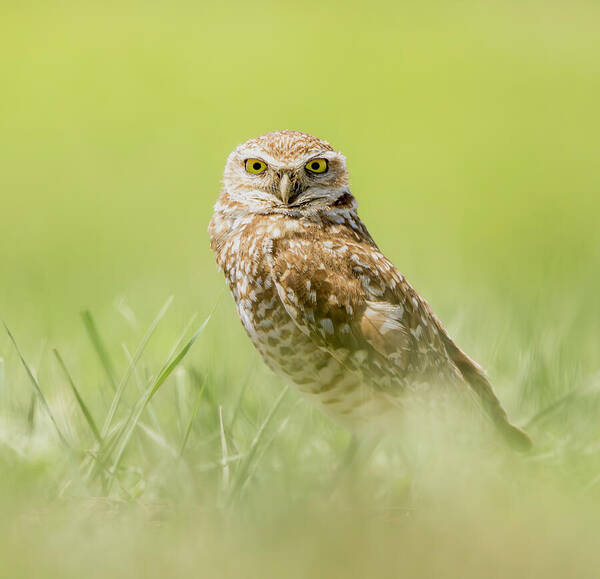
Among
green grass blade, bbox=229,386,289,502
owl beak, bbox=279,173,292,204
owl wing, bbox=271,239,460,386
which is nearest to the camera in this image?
green grass blade, bbox=229,386,289,502

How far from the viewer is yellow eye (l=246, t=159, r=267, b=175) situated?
4.18 metres

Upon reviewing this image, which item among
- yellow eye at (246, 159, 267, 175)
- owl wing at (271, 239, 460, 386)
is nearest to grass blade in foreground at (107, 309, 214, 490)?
owl wing at (271, 239, 460, 386)

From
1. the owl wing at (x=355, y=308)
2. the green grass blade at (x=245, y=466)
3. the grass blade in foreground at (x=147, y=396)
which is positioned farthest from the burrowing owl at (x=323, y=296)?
the grass blade in foreground at (x=147, y=396)

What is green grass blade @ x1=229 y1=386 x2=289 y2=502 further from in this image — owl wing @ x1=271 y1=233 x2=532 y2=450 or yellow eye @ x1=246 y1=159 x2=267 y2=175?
yellow eye @ x1=246 y1=159 x2=267 y2=175

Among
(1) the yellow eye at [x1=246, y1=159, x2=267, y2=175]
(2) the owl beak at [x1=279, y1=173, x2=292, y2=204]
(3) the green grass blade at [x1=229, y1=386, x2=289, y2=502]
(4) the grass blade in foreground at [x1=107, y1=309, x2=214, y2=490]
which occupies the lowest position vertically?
(3) the green grass blade at [x1=229, y1=386, x2=289, y2=502]

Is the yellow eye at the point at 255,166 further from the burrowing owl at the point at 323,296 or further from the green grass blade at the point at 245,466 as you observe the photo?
the green grass blade at the point at 245,466

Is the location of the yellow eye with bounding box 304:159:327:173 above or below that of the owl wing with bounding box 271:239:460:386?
above

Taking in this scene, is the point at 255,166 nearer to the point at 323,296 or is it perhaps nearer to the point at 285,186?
the point at 285,186

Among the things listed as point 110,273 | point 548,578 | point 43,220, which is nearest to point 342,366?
point 548,578

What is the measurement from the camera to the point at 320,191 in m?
4.22

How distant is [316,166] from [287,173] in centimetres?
17

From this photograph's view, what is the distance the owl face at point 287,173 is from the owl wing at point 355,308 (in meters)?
0.27

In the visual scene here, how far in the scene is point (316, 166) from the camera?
420 cm

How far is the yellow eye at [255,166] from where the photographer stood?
13.7 feet
